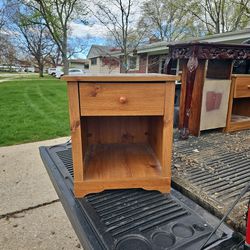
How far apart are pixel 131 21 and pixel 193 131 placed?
309 inches

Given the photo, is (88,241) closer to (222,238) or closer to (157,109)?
(222,238)

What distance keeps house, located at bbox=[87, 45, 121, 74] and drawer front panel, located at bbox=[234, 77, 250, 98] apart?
1450 centimetres

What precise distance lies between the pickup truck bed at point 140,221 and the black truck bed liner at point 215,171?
5 cm

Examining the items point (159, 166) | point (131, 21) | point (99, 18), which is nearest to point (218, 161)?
point (159, 166)

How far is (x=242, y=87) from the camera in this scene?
75.9 inches

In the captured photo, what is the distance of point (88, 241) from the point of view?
2.56 feet

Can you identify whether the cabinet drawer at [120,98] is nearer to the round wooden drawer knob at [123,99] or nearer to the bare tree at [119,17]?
the round wooden drawer knob at [123,99]

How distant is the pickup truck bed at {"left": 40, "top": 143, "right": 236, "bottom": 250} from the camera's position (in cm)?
77

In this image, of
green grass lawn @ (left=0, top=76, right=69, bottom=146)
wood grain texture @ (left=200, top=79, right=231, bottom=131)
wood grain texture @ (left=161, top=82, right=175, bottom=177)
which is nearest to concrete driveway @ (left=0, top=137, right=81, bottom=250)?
wood grain texture @ (left=161, top=82, right=175, bottom=177)

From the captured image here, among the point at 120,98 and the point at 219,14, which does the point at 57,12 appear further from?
the point at 120,98

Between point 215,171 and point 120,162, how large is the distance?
521 millimetres

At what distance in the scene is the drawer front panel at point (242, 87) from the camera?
1.90 meters

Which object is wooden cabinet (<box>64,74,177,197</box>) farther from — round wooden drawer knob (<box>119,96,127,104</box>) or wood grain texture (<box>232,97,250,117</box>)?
wood grain texture (<box>232,97,250,117</box>)

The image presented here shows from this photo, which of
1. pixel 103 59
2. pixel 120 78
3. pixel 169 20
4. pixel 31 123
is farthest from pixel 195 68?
pixel 103 59
